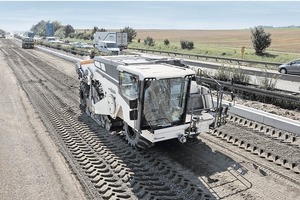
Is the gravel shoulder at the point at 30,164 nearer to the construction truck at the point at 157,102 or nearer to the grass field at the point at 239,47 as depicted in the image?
the construction truck at the point at 157,102

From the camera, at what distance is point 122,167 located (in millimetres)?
8172

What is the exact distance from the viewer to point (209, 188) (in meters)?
7.12

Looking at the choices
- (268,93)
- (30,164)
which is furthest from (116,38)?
(30,164)

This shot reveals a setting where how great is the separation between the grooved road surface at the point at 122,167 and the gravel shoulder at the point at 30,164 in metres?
0.02

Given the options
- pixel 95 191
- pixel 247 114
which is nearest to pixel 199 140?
pixel 247 114

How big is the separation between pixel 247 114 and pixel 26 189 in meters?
8.14

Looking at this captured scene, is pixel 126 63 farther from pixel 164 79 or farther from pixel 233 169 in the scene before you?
pixel 233 169

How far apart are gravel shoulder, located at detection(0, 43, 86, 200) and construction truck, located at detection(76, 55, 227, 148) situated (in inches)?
82.5

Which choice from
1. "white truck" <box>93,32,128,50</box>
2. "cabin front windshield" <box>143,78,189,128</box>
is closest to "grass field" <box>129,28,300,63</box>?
"white truck" <box>93,32,128,50</box>

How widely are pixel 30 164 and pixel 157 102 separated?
3725mm

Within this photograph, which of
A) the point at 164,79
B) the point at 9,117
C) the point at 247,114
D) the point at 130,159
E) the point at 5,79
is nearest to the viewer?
the point at 164,79

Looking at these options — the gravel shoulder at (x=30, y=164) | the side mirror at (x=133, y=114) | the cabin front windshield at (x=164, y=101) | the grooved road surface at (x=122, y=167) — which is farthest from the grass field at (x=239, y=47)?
the side mirror at (x=133, y=114)

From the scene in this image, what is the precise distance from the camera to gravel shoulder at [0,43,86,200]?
7043 millimetres

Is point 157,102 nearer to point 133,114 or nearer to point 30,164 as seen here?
point 133,114
